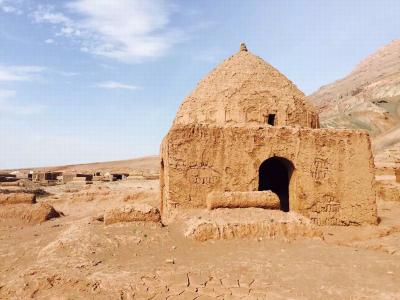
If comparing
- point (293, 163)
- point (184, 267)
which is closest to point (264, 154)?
point (293, 163)

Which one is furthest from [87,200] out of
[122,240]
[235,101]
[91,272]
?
[91,272]

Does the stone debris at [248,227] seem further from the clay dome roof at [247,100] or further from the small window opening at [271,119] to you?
the small window opening at [271,119]

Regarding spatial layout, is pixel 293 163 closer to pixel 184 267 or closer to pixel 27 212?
pixel 184 267

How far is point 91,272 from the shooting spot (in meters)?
5.71

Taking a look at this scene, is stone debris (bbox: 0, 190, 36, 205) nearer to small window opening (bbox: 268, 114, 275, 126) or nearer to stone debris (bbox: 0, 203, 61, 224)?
stone debris (bbox: 0, 203, 61, 224)

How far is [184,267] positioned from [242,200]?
3373mm

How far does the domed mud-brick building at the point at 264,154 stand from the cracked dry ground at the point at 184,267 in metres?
1.53

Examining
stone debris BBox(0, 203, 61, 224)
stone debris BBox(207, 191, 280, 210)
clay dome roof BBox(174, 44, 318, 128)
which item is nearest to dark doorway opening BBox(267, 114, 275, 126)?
clay dome roof BBox(174, 44, 318, 128)

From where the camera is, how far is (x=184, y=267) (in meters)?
5.99

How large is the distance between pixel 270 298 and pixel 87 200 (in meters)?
15.3

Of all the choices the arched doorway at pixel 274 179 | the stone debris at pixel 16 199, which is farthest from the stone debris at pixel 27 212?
the arched doorway at pixel 274 179

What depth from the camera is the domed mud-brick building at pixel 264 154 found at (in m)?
9.57

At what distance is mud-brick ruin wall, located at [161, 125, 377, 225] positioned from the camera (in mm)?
9531

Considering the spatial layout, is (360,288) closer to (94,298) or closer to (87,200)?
(94,298)
